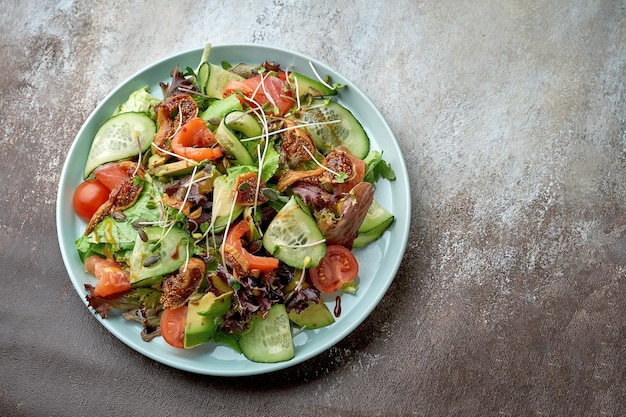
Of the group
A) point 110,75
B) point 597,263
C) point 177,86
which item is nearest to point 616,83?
point 597,263

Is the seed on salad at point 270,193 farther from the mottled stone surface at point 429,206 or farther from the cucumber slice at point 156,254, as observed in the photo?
the mottled stone surface at point 429,206

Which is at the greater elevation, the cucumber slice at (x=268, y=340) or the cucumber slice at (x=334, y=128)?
the cucumber slice at (x=334, y=128)

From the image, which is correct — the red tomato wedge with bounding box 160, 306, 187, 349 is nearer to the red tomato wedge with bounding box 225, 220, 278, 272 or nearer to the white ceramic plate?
the white ceramic plate

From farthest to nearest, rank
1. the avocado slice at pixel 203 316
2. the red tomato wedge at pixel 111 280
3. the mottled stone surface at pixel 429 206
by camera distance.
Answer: the mottled stone surface at pixel 429 206, the red tomato wedge at pixel 111 280, the avocado slice at pixel 203 316

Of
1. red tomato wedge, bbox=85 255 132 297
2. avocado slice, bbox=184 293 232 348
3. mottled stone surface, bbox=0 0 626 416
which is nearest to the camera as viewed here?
avocado slice, bbox=184 293 232 348

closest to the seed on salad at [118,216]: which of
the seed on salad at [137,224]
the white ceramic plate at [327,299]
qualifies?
the seed on salad at [137,224]

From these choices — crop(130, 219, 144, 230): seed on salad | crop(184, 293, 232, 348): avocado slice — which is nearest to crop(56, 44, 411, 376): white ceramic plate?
crop(184, 293, 232, 348): avocado slice
